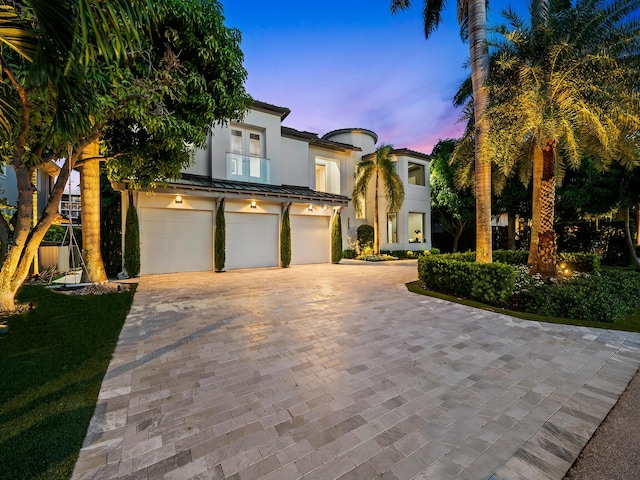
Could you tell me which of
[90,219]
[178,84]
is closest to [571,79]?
[178,84]

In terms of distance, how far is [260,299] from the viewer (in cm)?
691

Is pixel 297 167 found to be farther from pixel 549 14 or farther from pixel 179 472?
pixel 179 472

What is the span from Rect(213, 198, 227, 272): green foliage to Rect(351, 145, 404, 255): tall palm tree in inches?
324

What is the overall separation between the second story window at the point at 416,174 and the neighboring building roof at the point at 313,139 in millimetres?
4544

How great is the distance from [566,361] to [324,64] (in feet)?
59.0

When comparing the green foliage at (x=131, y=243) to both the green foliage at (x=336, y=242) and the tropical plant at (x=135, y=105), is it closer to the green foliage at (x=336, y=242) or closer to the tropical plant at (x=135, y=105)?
the tropical plant at (x=135, y=105)

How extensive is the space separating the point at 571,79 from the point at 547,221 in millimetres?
3534

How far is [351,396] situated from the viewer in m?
2.79

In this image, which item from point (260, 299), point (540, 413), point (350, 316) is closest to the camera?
point (540, 413)

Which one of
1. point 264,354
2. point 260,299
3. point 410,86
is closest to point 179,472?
point 264,354

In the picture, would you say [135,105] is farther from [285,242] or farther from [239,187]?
[285,242]

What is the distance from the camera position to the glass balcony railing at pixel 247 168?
12508 millimetres

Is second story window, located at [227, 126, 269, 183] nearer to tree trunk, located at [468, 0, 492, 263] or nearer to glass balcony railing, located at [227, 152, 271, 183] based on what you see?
glass balcony railing, located at [227, 152, 271, 183]

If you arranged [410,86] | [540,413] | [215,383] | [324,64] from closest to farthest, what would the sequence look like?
[540,413]
[215,383]
[324,64]
[410,86]
